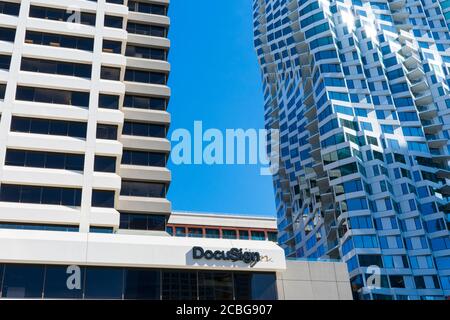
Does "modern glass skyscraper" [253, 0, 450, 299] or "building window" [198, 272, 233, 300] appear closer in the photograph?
"building window" [198, 272, 233, 300]

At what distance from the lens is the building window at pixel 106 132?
155 ft

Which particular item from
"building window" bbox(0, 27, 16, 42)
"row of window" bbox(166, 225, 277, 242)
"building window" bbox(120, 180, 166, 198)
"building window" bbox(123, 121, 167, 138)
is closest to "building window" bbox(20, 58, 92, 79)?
"building window" bbox(0, 27, 16, 42)

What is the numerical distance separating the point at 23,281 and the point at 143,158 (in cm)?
2578

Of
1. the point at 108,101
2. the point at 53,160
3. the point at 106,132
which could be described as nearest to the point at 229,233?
the point at 108,101

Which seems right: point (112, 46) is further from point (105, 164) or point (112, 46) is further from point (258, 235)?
point (258, 235)

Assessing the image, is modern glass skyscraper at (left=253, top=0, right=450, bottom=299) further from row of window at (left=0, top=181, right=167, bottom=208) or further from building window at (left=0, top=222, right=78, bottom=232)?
building window at (left=0, top=222, right=78, bottom=232)

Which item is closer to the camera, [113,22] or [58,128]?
[58,128]

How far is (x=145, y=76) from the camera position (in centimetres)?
5862

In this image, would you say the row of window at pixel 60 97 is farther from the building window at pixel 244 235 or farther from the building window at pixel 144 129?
the building window at pixel 244 235

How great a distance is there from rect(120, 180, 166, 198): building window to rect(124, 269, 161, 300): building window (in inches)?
821

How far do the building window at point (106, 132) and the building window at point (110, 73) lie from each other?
5.99 metres

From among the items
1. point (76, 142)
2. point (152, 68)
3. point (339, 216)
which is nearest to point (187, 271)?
point (76, 142)

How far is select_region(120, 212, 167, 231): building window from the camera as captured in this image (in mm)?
49031
